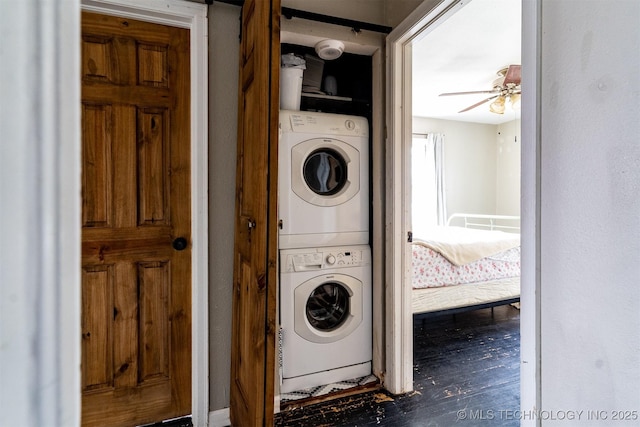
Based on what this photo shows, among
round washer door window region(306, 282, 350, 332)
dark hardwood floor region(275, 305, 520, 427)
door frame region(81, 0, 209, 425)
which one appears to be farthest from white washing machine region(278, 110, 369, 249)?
dark hardwood floor region(275, 305, 520, 427)

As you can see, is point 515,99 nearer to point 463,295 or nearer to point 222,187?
point 463,295

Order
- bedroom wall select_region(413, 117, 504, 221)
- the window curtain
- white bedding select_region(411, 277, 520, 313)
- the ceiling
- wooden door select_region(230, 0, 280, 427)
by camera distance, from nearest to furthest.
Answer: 1. wooden door select_region(230, 0, 280, 427)
2. the ceiling
3. white bedding select_region(411, 277, 520, 313)
4. the window curtain
5. bedroom wall select_region(413, 117, 504, 221)

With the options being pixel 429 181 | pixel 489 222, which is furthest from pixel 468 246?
pixel 489 222

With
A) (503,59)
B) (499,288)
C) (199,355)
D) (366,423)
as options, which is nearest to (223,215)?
(199,355)

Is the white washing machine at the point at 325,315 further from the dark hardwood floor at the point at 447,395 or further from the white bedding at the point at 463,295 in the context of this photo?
the white bedding at the point at 463,295

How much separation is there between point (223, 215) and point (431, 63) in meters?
2.69

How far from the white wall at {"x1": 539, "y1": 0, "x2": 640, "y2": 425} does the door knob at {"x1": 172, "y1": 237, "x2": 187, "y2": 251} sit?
1.54 m

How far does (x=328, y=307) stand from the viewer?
2.12 m

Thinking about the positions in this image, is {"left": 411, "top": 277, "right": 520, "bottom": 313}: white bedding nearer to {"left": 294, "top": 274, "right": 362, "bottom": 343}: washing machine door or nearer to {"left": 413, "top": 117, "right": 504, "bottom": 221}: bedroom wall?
{"left": 294, "top": 274, "right": 362, "bottom": 343}: washing machine door

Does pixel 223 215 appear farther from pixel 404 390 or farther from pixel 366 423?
pixel 404 390

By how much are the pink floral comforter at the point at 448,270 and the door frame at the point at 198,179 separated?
165 cm

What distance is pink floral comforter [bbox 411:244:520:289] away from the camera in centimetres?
260

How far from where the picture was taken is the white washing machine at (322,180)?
1873 millimetres

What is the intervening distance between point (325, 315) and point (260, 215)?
113cm
